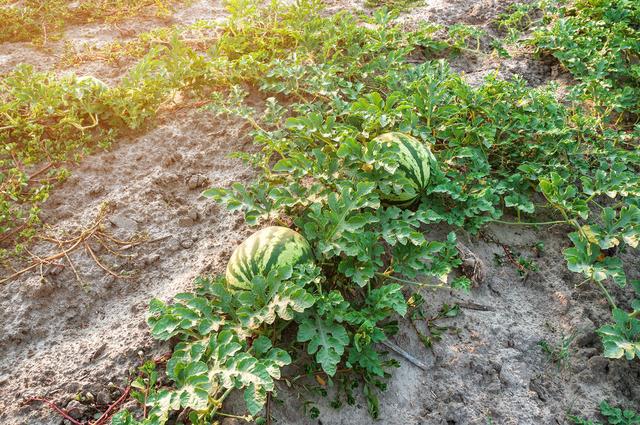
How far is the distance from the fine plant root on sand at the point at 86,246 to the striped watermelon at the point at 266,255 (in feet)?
2.37

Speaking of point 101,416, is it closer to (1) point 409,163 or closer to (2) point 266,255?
(2) point 266,255

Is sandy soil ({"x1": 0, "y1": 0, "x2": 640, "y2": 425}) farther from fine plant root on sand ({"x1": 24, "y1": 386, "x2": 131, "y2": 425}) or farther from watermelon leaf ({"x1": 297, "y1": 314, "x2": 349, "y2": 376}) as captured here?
watermelon leaf ({"x1": 297, "y1": 314, "x2": 349, "y2": 376})

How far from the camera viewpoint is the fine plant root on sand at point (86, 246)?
9.29 ft

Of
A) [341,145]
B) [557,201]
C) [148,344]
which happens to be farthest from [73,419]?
[557,201]

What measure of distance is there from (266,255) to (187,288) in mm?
522

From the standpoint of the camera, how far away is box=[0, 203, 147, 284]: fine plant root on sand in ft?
9.29

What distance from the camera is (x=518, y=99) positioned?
3.60 meters

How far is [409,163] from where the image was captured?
2.94 metres

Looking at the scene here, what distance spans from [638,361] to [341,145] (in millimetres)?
1864

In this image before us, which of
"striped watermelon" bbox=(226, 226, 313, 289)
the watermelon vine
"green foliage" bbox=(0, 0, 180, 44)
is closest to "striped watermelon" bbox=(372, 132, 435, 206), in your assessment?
the watermelon vine

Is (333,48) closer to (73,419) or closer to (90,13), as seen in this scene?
(90,13)

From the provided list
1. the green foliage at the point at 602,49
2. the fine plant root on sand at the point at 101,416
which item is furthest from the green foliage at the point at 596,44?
the fine plant root on sand at the point at 101,416

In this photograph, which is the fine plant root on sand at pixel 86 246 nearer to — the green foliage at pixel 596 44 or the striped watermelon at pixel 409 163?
the striped watermelon at pixel 409 163

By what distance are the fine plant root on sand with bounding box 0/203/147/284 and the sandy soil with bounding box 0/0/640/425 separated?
0.04m
